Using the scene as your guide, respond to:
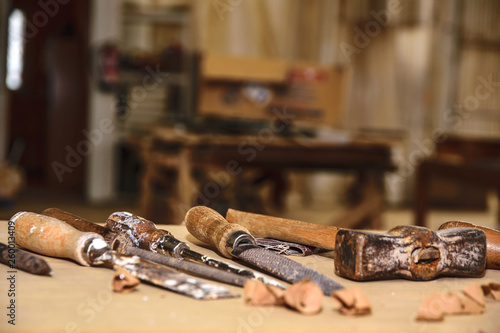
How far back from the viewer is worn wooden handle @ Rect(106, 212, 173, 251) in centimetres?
105

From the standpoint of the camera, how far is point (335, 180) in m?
7.67

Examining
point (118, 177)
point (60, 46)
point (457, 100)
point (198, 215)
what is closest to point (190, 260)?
point (198, 215)

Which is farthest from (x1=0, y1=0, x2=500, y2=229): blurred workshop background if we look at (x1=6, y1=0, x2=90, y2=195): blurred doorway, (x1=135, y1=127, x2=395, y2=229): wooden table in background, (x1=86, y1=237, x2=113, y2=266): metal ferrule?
(x1=86, y1=237, x2=113, y2=266): metal ferrule


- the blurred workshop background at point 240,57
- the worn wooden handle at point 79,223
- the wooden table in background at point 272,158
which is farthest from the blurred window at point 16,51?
the worn wooden handle at point 79,223

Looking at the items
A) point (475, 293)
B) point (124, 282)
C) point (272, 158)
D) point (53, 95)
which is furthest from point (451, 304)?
point (53, 95)

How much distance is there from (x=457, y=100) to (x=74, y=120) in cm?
502

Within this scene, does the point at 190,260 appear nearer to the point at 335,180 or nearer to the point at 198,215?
the point at 198,215

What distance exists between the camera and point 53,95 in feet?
23.8

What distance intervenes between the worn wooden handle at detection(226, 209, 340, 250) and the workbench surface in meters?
0.20

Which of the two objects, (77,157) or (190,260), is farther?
(77,157)

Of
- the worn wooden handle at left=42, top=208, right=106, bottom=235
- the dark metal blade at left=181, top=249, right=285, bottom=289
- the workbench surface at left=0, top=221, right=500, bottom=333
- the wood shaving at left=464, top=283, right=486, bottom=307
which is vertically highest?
the worn wooden handle at left=42, top=208, right=106, bottom=235

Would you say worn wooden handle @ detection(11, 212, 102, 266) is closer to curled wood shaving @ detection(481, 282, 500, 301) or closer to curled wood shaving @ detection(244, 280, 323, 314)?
curled wood shaving @ detection(244, 280, 323, 314)

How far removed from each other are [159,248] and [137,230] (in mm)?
59

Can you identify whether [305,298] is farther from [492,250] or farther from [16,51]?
[16,51]
